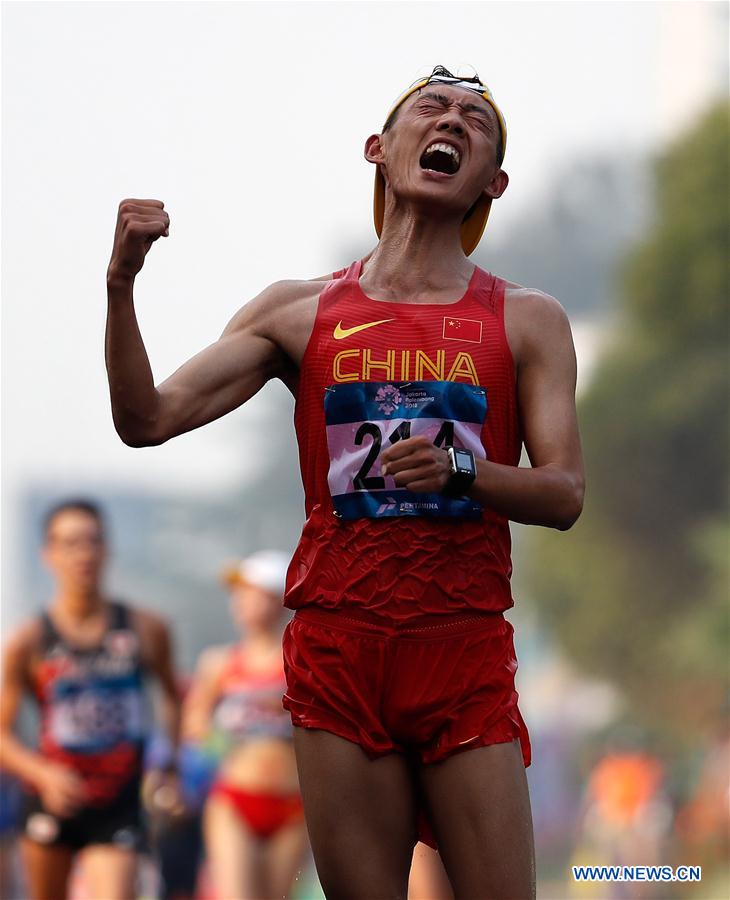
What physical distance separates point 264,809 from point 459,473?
546 centimetres

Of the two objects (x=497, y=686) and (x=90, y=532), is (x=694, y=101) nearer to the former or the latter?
(x=90, y=532)

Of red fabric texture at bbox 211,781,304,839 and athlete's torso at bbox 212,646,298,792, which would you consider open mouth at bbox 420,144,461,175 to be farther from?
red fabric texture at bbox 211,781,304,839

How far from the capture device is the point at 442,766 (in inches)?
127

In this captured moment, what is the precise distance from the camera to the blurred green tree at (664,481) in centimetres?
1630

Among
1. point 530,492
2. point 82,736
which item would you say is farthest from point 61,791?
point 530,492

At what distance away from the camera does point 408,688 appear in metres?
3.25

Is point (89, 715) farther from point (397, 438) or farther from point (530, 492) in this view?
point (530, 492)

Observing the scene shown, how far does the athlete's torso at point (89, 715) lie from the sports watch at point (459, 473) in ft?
17.2

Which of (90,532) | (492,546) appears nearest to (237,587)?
(90,532)

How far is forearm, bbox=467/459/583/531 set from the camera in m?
3.10

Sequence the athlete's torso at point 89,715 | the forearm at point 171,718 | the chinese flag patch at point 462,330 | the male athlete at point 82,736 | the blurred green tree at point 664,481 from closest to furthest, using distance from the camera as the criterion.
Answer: the chinese flag patch at point 462,330
the male athlete at point 82,736
the athlete's torso at point 89,715
the forearm at point 171,718
the blurred green tree at point 664,481

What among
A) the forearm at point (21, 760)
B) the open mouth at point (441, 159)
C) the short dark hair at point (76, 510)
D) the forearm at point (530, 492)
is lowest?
the forearm at point (21, 760)

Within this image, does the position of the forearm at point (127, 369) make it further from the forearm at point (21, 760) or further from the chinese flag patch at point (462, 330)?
the forearm at point (21, 760)

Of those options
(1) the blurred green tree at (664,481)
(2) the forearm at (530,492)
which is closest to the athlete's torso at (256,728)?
(2) the forearm at (530,492)
